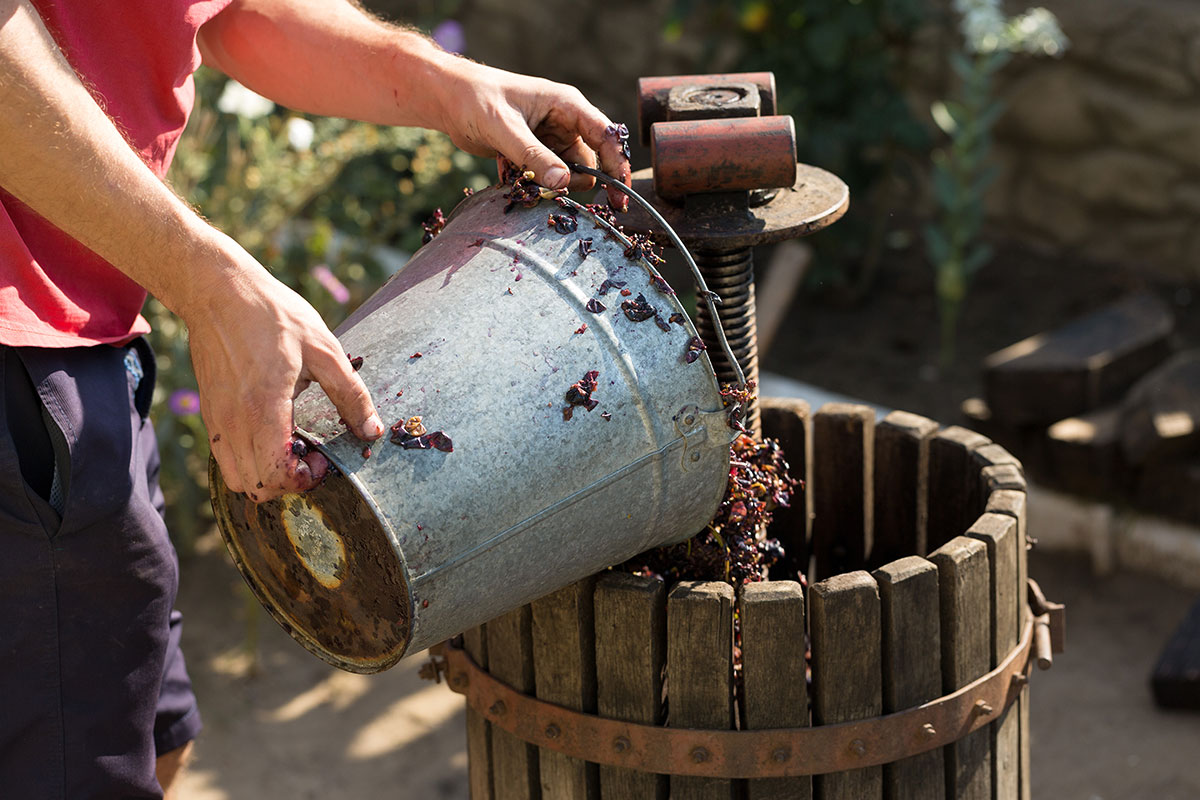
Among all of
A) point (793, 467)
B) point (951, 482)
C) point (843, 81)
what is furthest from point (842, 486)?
point (843, 81)

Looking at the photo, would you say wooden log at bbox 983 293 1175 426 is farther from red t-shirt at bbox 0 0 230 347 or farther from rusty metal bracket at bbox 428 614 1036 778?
red t-shirt at bbox 0 0 230 347

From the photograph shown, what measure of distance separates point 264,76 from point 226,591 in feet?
6.90

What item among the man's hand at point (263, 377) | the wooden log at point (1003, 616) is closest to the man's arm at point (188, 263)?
the man's hand at point (263, 377)

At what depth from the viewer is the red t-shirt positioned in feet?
5.12

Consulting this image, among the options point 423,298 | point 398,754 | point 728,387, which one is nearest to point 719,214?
point 728,387

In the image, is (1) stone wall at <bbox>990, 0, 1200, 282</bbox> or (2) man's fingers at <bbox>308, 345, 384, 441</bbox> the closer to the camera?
(2) man's fingers at <bbox>308, 345, 384, 441</bbox>

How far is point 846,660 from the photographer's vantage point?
5.38 ft

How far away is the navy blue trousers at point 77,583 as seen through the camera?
1560 mm

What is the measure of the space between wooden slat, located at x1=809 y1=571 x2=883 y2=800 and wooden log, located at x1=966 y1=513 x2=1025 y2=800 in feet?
0.63

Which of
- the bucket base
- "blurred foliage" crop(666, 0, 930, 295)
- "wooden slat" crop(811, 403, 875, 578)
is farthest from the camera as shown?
"blurred foliage" crop(666, 0, 930, 295)

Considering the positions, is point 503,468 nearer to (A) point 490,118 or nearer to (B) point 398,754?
(A) point 490,118

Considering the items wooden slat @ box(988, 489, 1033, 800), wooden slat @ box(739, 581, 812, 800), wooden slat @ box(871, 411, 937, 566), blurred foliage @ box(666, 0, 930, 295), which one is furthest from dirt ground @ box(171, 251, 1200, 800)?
wooden slat @ box(739, 581, 812, 800)

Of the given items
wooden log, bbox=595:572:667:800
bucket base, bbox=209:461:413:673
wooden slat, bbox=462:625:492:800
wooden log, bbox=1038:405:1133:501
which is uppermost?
bucket base, bbox=209:461:413:673

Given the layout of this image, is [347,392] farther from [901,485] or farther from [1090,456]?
[1090,456]
